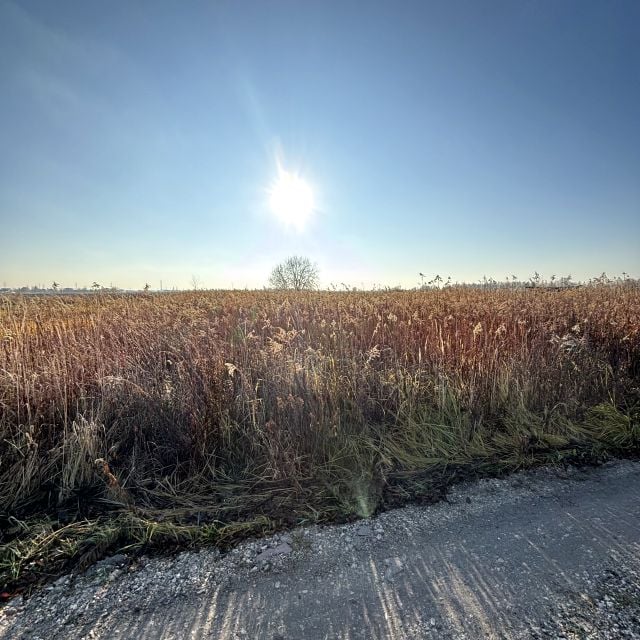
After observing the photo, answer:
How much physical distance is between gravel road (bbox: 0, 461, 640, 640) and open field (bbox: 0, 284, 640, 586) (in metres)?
0.21

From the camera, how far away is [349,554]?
1.83 m

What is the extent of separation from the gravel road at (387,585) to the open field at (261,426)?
8.3 inches

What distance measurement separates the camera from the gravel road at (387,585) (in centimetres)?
144

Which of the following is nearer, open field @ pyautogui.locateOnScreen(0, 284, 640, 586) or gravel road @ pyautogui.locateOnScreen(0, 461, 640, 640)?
gravel road @ pyautogui.locateOnScreen(0, 461, 640, 640)

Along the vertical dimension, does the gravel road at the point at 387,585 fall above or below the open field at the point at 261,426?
below

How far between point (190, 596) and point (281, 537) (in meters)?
0.55

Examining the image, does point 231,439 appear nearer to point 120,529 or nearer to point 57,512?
point 120,529

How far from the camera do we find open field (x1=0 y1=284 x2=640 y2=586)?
2.20 m

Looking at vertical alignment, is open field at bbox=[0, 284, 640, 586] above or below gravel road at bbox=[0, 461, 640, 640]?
above

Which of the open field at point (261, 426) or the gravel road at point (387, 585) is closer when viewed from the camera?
the gravel road at point (387, 585)

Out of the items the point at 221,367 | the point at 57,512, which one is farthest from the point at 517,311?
the point at 57,512

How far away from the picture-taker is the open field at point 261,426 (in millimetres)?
2201

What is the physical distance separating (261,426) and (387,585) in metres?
1.59

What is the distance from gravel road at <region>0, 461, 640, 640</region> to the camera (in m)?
1.44
